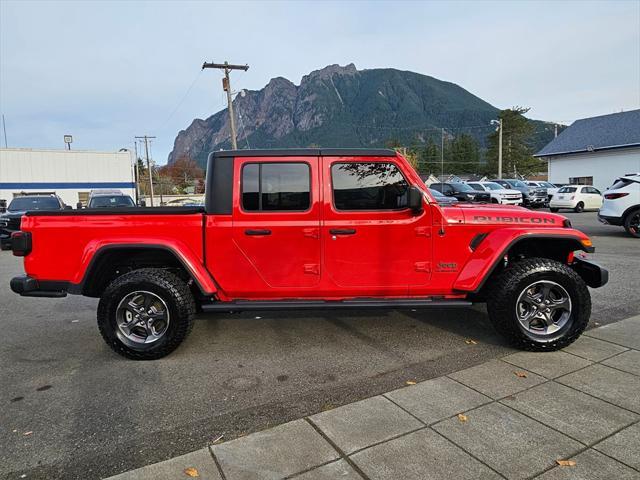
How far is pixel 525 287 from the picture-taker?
390 centimetres

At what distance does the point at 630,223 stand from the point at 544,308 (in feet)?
31.1

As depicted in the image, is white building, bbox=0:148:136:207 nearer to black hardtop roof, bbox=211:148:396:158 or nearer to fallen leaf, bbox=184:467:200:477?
black hardtop roof, bbox=211:148:396:158

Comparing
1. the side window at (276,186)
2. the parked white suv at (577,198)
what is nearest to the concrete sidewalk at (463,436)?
the side window at (276,186)

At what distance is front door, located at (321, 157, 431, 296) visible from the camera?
3.98 meters

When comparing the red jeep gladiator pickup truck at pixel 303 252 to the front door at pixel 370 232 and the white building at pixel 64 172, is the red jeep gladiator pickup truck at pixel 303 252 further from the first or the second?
the white building at pixel 64 172

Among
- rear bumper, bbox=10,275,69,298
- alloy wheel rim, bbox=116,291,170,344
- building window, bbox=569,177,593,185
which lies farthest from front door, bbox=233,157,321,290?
building window, bbox=569,177,593,185

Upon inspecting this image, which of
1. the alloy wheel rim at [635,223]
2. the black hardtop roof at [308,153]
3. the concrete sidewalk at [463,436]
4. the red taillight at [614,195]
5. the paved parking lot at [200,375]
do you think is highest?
the black hardtop roof at [308,153]

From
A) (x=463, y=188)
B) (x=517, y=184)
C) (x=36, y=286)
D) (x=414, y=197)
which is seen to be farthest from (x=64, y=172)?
(x=414, y=197)

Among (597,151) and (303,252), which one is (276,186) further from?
(597,151)

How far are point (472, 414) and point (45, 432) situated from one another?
2.87 meters

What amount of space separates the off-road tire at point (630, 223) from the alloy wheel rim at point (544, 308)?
30.3ft

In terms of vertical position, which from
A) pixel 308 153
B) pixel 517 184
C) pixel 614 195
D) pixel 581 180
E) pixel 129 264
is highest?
pixel 581 180

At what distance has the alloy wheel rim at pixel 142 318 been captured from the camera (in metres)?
3.93

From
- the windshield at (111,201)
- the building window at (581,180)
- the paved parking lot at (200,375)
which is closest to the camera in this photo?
the paved parking lot at (200,375)
